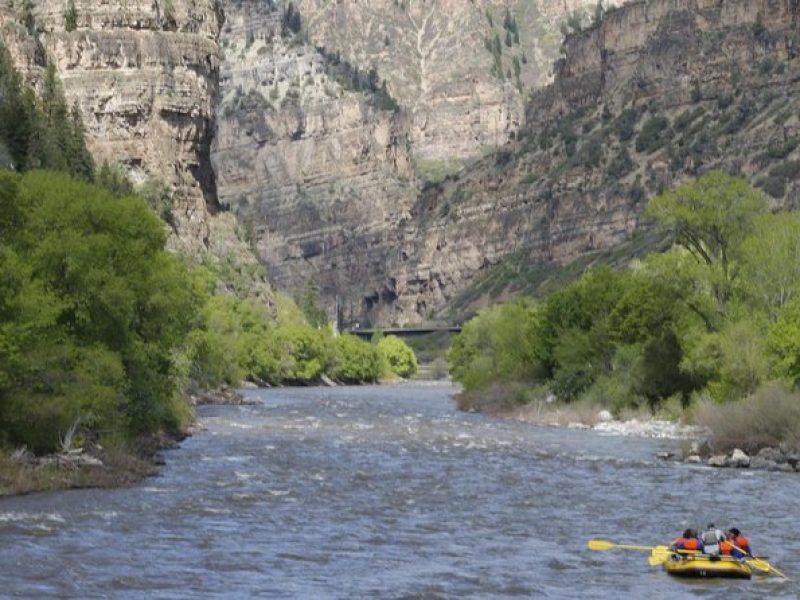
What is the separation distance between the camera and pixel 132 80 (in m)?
194

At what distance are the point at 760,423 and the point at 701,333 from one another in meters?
12.9

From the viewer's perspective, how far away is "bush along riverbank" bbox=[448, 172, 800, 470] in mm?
64500

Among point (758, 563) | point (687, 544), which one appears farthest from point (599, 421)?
point (758, 563)

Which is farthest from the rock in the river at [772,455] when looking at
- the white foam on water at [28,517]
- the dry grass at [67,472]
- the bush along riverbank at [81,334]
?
the white foam on water at [28,517]

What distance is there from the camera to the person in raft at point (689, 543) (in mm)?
35656

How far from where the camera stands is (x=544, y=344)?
104625mm

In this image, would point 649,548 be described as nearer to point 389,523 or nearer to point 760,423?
point 389,523

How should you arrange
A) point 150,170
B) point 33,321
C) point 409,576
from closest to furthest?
point 409,576, point 33,321, point 150,170

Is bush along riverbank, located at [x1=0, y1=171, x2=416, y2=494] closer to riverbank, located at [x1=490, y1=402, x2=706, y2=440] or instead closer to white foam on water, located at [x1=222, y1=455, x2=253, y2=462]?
white foam on water, located at [x1=222, y1=455, x2=253, y2=462]

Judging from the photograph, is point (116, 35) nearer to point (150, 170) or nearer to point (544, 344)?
point (150, 170)

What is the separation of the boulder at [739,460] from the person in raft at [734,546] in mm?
23721

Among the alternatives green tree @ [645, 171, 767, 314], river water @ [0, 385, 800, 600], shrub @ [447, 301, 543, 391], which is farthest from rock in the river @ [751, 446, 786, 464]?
shrub @ [447, 301, 543, 391]

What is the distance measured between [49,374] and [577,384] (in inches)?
1999

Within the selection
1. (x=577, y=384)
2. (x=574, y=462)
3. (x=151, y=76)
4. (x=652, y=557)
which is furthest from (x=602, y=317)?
(x=151, y=76)
